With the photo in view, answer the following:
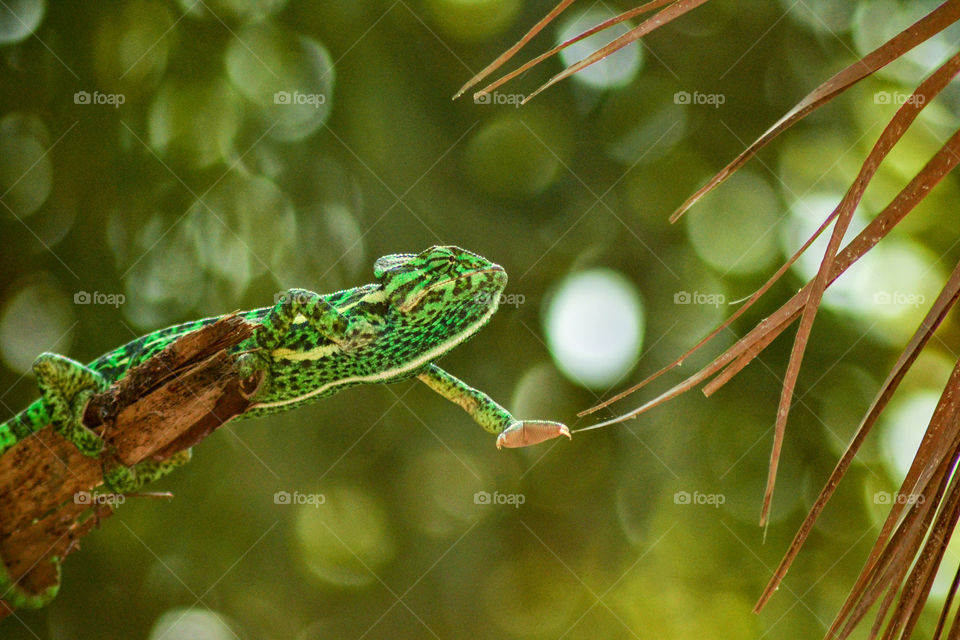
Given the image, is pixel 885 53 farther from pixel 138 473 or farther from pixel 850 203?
pixel 138 473

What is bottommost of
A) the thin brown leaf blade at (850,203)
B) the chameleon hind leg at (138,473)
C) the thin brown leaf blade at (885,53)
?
the chameleon hind leg at (138,473)

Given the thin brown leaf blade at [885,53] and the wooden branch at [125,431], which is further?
the wooden branch at [125,431]

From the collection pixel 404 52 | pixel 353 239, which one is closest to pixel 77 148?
Result: pixel 353 239

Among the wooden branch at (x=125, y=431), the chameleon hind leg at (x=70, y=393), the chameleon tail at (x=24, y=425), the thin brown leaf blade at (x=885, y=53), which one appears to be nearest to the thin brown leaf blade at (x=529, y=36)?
the thin brown leaf blade at (x=885, y=53)

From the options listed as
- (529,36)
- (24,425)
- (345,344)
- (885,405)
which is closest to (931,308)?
(885,405)

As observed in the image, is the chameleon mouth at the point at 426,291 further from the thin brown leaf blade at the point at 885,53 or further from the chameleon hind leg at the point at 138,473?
the thin brown leaf blade at the point at 885,53

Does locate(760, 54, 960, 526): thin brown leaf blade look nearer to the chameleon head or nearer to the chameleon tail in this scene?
the chameleon head
